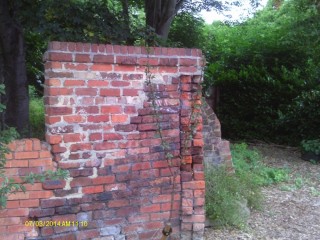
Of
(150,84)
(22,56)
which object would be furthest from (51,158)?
(22,56)

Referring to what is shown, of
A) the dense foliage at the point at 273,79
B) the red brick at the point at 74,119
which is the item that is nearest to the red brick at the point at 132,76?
the red brick at the point at 74,119

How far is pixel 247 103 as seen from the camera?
1134 centimetres

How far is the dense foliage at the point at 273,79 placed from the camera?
9.80 m

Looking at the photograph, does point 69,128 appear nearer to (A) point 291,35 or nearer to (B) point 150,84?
(B) point 150,84

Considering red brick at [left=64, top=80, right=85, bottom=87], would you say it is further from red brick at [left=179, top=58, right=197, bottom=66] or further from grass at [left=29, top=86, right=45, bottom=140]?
grass at [left=29, top=86, right=45, bottom=140]

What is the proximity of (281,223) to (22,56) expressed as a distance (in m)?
5.02

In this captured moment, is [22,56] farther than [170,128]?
Yes

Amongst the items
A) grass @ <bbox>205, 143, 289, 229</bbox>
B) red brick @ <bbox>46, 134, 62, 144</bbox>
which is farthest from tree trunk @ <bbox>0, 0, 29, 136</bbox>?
red brick @ <bbox>46, 134, 62, 144</bbox>

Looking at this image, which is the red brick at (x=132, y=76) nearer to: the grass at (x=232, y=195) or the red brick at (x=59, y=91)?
the red brick at (x=59, y=91)

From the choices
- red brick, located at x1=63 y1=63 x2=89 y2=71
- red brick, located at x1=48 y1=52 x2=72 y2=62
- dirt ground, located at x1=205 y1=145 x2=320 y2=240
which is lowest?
dirt ground, located at x1=205 y1=145 x2=320 y2=240

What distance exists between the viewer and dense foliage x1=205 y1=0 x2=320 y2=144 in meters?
9.80

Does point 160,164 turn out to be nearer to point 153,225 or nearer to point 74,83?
point 153,225

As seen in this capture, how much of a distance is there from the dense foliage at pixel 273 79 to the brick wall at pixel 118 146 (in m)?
6.51

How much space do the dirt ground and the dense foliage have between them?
2.63 metres
